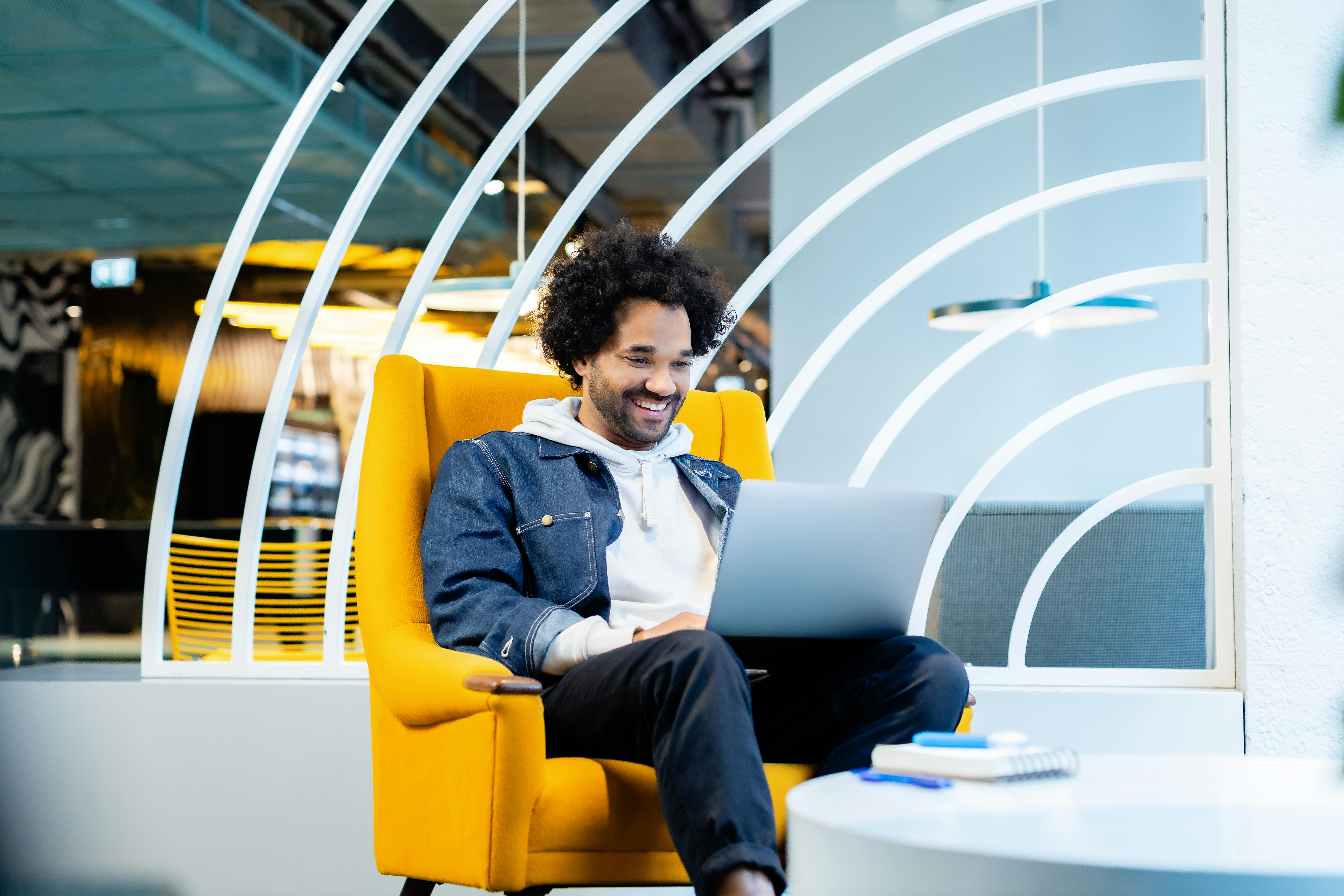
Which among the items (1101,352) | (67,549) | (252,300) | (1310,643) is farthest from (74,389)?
(1310,643)

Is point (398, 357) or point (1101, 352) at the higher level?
point (1101, 352)

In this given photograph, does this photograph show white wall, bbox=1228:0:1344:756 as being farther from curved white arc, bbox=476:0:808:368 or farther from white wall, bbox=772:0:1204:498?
white wall, bbox=772:0:1204:498

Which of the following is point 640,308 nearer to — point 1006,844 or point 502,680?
point 502,680

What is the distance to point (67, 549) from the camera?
7.97m

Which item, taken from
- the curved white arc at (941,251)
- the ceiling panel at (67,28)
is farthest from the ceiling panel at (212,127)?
the curved white arc at (941,251)

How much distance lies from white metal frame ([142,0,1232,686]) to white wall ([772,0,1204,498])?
2.41 meters

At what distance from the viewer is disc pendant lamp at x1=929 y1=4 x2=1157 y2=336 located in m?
4.01

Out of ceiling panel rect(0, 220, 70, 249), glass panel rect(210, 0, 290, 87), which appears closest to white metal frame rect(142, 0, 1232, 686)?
glass panel rect(210, 0, 290, 87)

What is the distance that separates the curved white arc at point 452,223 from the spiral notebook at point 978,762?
1412 mm

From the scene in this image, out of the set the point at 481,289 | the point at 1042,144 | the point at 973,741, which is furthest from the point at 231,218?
the point at 973,741

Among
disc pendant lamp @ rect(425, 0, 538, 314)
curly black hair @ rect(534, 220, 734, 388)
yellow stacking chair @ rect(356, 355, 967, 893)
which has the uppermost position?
disc pendant lamp @ rect(425, 0, 538, 314)

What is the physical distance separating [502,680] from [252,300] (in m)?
9.72

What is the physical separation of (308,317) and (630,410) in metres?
0.86

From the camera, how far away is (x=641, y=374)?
206cm
